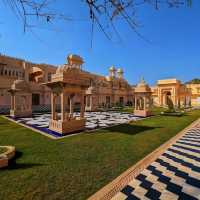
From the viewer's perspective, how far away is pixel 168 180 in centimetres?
358

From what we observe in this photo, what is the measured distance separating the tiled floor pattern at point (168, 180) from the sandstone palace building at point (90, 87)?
6.56 meters

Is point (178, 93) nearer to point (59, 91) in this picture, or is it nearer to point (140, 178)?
point (59, 91)

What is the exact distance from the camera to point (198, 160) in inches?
188

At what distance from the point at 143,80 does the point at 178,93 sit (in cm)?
2481

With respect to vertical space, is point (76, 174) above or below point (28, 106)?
below

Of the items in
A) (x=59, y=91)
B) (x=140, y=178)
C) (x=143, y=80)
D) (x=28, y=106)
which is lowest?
(x=140, y=178)

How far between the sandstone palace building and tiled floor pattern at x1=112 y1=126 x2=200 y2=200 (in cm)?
656

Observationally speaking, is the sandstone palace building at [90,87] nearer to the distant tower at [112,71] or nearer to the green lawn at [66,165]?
the distant tower at [112,71]

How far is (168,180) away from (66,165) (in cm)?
255

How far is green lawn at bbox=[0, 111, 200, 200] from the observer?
3.05 metres

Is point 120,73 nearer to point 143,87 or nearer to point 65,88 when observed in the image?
point 143,87

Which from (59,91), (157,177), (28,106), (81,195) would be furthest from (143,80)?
(81,195)

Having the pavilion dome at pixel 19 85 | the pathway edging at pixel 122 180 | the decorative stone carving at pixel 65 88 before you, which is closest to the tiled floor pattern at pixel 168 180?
the pathway edging at pixel 122 180

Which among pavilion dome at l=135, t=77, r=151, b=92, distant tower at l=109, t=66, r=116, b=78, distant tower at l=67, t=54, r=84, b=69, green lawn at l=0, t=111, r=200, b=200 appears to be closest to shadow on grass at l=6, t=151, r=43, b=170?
green lawn at l=0, t=111, r=200, b=200
